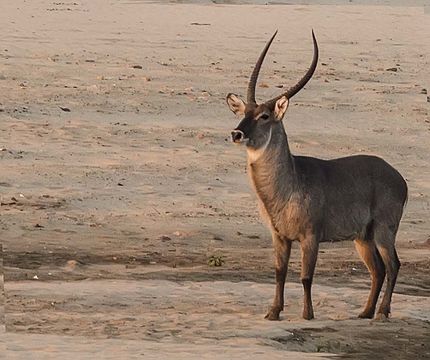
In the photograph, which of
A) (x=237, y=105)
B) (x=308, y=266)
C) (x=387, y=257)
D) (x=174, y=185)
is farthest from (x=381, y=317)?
(x=174, y=185)

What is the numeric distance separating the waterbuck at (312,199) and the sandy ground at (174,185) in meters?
0.42

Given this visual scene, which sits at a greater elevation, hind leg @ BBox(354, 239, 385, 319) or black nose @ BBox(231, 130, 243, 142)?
black nose @ BBox(231, 130, 243, 142)

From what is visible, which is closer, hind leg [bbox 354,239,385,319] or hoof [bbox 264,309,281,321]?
hoof [bbox 264,309,281,321]

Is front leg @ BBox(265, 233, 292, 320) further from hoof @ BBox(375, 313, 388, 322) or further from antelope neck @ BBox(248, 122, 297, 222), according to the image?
hoof @ BBox(375, 313, 388, 322)

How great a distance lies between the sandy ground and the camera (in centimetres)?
1317

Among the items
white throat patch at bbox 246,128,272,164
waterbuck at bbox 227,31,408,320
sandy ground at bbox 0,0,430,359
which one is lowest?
sandy ground at bbox 0,0,430,359

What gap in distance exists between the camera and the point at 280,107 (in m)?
13.7

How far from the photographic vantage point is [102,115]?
965 inches

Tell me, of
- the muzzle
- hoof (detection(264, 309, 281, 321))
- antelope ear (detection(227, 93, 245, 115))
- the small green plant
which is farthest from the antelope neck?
the small green plant

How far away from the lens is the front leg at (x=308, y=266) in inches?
539

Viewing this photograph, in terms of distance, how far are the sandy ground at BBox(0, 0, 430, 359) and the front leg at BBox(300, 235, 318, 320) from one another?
0.19 metres

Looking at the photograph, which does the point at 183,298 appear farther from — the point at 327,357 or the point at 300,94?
the point at 300,94

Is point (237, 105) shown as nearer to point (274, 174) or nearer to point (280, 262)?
point (274, 174)

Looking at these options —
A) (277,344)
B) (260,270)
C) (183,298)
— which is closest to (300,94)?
(260,270)
